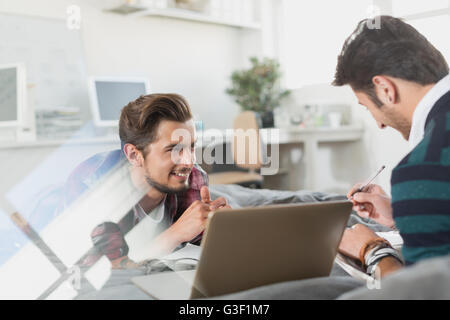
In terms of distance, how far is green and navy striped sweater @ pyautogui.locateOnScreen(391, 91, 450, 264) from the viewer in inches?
30.0

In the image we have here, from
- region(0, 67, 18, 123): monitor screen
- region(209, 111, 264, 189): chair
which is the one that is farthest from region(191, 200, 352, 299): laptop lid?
region(209, 111, 264, 189): chair

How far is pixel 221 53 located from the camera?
4.44m

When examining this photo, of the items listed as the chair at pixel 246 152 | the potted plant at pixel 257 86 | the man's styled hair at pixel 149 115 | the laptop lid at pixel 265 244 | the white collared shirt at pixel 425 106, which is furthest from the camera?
the potted plant at pixel 257 86

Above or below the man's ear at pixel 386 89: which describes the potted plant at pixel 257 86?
above

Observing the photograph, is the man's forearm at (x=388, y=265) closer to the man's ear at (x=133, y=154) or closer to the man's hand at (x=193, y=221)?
the man's hand at (x=193, y=221)

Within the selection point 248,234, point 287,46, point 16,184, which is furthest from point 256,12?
point 248,234

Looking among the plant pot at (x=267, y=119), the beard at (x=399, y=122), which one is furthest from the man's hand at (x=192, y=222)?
the plant pot at (x=267, y=119)

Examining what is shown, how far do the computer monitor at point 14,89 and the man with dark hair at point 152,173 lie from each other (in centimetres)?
173

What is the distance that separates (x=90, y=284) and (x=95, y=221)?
270 mm

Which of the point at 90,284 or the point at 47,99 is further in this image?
the point at 47,99

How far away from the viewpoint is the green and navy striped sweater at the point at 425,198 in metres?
0.76
